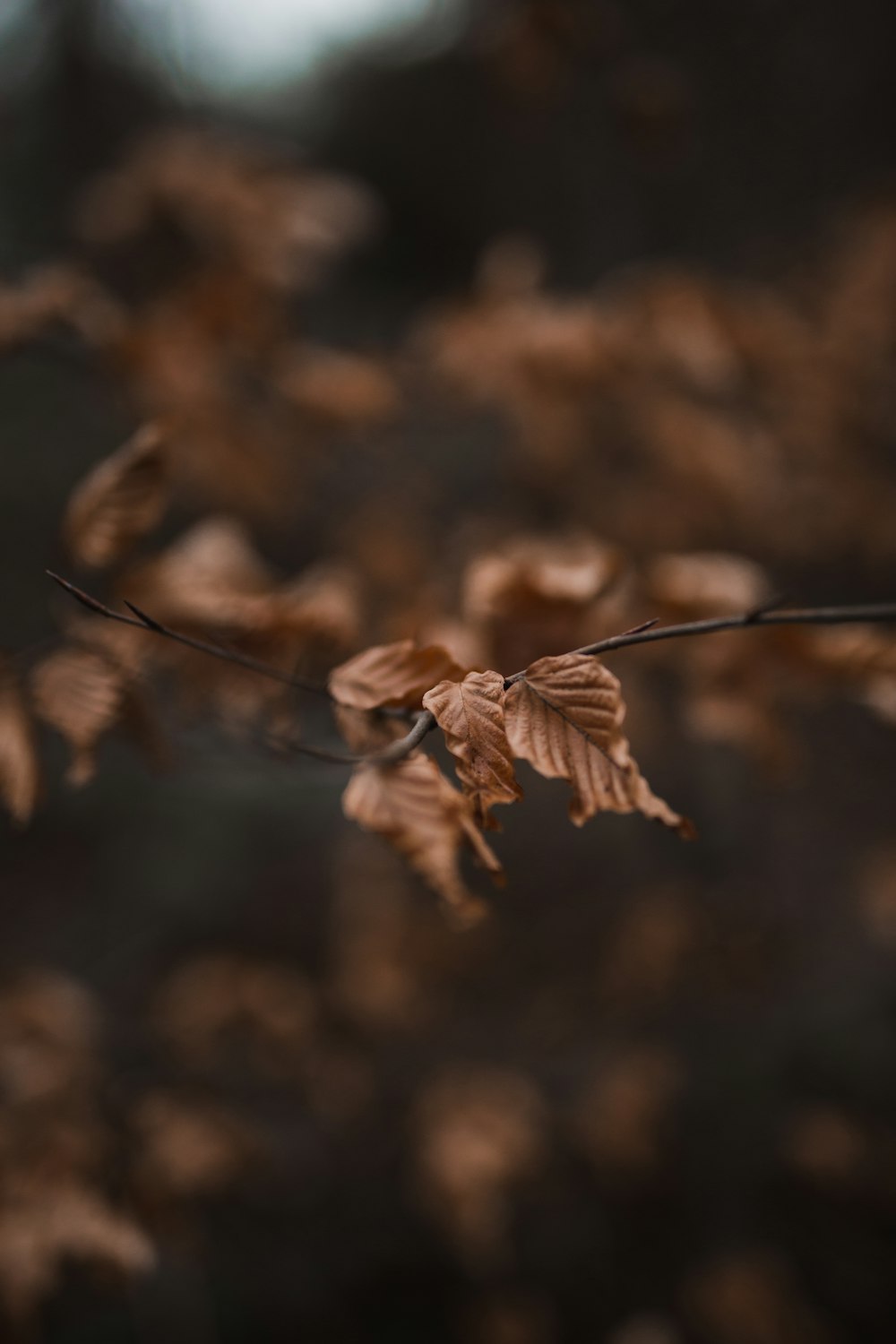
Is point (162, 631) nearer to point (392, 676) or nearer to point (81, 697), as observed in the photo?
point (392, 676)

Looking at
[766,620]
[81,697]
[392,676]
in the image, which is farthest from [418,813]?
[81,697]

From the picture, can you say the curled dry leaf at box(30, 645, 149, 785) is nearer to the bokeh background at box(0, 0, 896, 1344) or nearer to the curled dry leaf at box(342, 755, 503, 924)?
the bokeh background at box(0, 0, 896, 1344)

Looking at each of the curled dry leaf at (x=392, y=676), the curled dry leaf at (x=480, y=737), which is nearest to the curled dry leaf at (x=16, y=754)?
the curled dry leaf at (x=392, y=676)

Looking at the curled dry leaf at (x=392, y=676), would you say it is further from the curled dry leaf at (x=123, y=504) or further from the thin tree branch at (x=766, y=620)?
the curled dry leaf at (x=123, y=504)

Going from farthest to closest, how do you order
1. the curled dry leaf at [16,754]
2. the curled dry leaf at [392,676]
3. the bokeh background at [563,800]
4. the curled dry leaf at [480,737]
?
the bokeh background at [563,800]
the curled dry leaf at [16,754]
the curled dry leaf at [392,676]
the curled dry leaf at [480,737]

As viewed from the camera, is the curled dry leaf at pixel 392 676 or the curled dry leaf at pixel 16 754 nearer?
the curled dry leaf at pixel 392 676
